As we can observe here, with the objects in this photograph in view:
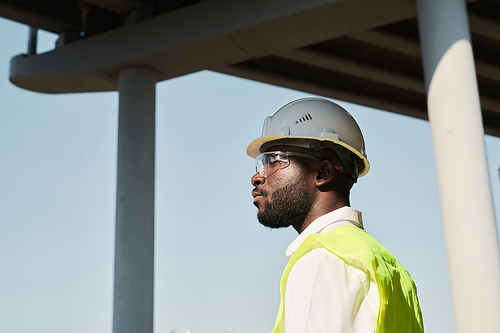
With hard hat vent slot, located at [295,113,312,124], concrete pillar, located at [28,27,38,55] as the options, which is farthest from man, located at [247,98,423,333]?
concrete pillar, located at [28,27,38,55]

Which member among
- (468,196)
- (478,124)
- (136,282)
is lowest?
(136,282)

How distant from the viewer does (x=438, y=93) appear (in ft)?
20.6

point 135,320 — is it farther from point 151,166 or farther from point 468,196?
point 468,196

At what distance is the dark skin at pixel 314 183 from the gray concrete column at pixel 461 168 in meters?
3.31

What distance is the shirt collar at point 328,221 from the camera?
247cm

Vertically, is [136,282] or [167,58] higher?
[167,58]

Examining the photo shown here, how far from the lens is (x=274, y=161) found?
291cm

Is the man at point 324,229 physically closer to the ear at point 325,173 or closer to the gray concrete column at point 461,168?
the ear at point 325,173

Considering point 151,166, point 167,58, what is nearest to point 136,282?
point 151,166

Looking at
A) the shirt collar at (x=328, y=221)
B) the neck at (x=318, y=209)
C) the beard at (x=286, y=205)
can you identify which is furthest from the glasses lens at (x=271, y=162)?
the shirt collar at (x=328, y=221)

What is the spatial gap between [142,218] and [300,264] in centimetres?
670

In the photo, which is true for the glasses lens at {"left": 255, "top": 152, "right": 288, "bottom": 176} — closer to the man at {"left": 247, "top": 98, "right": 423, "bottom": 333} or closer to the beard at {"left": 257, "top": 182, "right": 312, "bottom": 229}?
the man at {"left": 247, "top": 98, "right": 423, "bottom": 333}

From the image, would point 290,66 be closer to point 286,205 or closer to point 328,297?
point 286,205

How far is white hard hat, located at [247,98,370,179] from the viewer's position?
9.86ft
